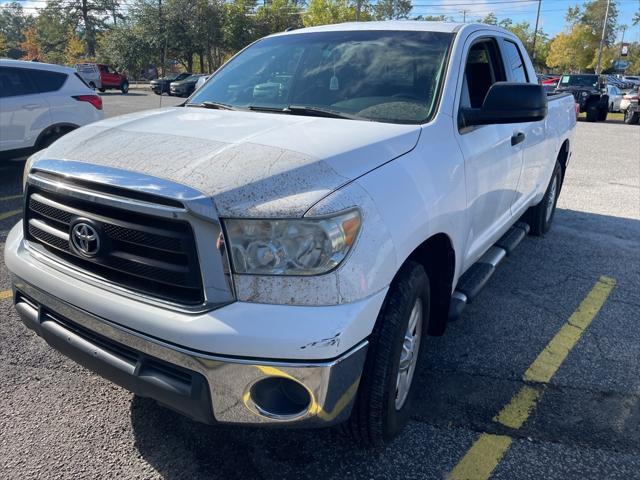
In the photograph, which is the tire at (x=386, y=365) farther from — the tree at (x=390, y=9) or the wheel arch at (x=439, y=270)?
the tree at (x=390, y=9)

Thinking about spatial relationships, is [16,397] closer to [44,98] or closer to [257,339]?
[257,339]

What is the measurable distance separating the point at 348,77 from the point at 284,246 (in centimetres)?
163

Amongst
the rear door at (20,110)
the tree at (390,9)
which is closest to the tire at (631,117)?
the rear door at (20,110)

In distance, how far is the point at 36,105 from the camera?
7.84m

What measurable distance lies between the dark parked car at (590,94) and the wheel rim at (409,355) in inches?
767

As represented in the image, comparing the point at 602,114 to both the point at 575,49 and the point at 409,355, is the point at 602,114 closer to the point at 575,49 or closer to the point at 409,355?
the point at 409,355

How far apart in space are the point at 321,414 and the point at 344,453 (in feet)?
2.20

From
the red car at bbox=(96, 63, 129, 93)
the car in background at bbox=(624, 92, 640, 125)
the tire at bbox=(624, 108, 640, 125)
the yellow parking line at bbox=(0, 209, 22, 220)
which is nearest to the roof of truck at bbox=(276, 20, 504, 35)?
the yellow parking line at bbox=(0, 209, 22, 220)

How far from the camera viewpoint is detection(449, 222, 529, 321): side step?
304cm

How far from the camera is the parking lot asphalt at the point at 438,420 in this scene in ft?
8.04

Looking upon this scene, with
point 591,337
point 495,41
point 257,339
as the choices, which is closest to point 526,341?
point 591,337

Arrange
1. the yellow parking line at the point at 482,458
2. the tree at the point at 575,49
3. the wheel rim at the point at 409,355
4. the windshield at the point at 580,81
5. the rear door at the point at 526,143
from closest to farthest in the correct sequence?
1. the yellow parking line at the point at 482,458
2. the wheel rim at the point at 409,355
3. the rear door at the point at 526,143
4. the windshield at the point at 580,81
5. the tree at the point at 575,49

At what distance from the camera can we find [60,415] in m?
2.76

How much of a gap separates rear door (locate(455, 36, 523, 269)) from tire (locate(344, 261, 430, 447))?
2.59 feet
